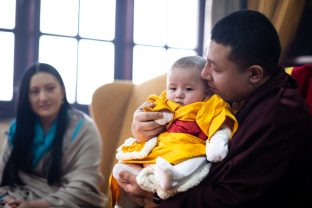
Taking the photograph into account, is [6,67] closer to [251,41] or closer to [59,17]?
[59,17]

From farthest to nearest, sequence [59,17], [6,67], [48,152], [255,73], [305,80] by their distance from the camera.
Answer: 1. [59,17]
2. [6,67]
3. [48,152]
4. [305,80]
5. [255,73]

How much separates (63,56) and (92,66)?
18 cm

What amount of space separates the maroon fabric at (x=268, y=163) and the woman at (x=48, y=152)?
3.93 ft

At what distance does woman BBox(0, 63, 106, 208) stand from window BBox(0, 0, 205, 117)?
0.19 metres

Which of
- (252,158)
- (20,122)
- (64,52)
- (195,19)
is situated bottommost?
(20,122)

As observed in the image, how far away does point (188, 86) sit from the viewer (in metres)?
1.06

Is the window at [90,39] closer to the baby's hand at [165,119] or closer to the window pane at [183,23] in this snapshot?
the window pane at [183,23]

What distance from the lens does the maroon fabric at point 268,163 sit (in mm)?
842

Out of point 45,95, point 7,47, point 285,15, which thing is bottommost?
point 45,95

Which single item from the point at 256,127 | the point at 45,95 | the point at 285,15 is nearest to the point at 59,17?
the point at 45,95

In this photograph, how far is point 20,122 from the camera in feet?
6.81

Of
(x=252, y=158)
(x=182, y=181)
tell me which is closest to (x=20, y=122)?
(x=182, y=181)

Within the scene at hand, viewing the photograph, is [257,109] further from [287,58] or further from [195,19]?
[195,19]

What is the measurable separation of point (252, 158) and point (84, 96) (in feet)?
5.45
